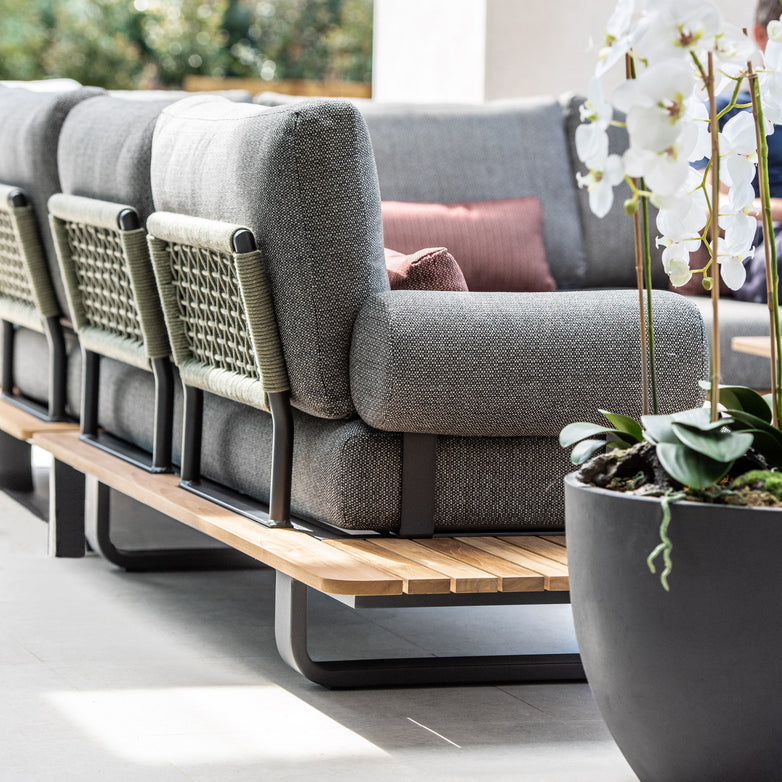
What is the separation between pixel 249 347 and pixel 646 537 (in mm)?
952

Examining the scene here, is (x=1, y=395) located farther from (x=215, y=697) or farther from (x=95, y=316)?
(x=215, y=697)

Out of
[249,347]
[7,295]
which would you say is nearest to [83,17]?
[7,295]

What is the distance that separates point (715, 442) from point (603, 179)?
0.28 m

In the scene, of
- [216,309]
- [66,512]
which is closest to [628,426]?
[216,309]

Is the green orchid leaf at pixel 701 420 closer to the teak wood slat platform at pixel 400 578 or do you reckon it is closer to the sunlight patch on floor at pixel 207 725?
the teak wood slat platform at pixel 400 578

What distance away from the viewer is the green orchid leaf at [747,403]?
67.2 inches


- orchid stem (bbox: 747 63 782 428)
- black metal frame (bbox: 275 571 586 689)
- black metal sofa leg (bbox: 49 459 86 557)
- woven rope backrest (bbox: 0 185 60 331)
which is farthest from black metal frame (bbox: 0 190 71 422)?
orchid stem (bbox: 747 63 782 428)

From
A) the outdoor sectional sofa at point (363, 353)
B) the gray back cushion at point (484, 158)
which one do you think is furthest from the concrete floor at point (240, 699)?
the gray back cushion at point (484, 158)

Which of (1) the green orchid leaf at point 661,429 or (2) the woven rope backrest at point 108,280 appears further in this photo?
(2) the woven rope backrest at point 108,280

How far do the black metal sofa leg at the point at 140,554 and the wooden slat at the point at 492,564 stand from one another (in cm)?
85

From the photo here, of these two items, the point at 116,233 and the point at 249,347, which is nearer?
the point at 249,347

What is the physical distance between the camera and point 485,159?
165 inches

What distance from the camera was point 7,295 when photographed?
364 centimetres

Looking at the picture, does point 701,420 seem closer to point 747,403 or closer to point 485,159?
point 747,403
